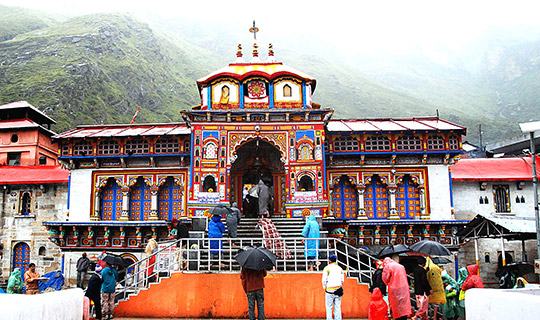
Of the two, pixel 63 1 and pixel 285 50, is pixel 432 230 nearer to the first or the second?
pixel 285 50

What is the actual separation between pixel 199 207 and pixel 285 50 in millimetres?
107277

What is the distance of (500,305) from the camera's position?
22.7 feet

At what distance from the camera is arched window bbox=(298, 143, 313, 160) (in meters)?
20.0

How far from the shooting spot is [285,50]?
398 feet

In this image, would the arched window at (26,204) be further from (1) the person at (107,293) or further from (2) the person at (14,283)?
(1) the person at (107,293)

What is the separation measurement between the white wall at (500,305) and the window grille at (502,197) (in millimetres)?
17367

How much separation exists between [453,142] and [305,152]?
25.3 feet

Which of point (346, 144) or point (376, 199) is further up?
point (346, 144)

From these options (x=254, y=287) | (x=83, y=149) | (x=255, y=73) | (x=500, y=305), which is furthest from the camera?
(x=83, y=149)

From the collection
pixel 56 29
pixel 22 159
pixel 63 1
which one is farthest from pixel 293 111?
pixel 63 1

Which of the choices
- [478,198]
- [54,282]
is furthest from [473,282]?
[54,282]

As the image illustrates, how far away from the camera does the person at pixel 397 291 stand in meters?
9.50

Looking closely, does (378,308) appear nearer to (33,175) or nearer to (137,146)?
(137,146)

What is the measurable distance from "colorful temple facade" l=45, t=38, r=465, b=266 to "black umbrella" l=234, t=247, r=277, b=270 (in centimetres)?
923
